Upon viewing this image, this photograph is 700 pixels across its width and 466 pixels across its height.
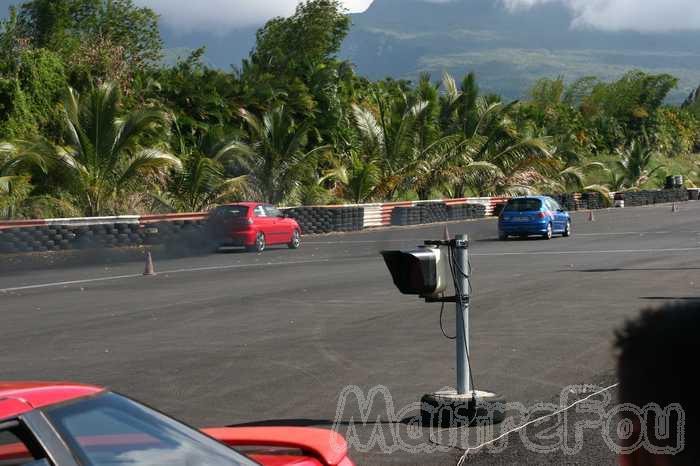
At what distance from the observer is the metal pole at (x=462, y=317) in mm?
7898

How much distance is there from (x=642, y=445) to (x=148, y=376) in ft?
27.0

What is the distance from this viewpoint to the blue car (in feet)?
109

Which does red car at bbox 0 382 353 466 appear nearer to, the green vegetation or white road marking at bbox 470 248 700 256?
white road marking at bbox 470 248 700 256

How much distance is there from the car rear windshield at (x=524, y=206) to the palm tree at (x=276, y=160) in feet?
33.1

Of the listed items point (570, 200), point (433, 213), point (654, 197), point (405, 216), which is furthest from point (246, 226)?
point (654, 197)

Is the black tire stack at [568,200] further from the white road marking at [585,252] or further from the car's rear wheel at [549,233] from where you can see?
the white road marking at [585,252]

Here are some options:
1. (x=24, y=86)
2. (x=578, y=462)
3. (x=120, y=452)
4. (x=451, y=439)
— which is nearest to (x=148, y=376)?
(x=451, y=439)

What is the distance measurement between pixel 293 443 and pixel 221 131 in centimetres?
3820

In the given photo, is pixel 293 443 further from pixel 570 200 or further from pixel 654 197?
pixel 654 197

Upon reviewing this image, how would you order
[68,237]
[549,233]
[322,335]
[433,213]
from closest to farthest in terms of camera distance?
[322,335] < [68,237] < [549,233] < [433,213]

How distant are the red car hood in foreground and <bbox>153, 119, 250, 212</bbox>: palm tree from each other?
3145 centimetres

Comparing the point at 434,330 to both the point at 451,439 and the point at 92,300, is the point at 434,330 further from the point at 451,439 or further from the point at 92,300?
the point at 92,300

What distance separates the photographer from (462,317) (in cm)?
798

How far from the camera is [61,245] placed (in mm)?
29172
